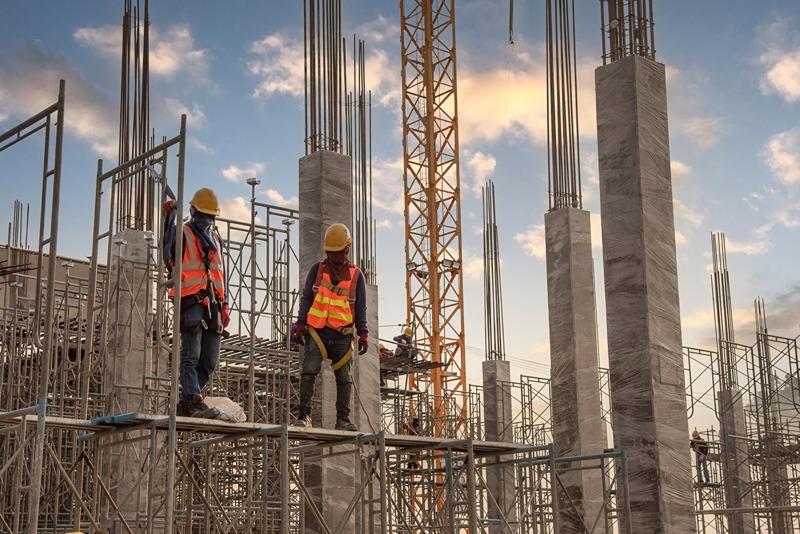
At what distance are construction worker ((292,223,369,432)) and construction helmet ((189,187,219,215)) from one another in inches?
55.7

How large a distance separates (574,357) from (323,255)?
14.9 ft

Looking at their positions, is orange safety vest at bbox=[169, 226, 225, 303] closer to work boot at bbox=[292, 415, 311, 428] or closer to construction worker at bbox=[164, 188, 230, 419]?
construction worker at bbox=[164, 188, 230, 419]

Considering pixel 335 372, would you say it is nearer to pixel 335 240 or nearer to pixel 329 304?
pixel 329 304

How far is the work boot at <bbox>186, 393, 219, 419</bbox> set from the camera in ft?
28.3

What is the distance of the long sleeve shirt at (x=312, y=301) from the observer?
33.1ft

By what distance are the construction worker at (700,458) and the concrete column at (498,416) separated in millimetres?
4453

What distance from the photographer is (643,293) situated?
11859 mm

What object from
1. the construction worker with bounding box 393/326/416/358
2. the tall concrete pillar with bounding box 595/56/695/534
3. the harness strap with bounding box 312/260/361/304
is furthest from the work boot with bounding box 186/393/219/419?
the construction worker with bounding box 393/326/416/358

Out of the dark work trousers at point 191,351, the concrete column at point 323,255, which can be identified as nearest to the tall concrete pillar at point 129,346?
the concrete column at point 323,255

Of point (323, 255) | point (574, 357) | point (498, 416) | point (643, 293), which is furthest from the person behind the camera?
point (498, 416)

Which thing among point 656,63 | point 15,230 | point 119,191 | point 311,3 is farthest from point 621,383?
point 15,230

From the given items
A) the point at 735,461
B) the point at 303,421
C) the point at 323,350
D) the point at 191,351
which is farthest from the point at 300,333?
the point at 735,461

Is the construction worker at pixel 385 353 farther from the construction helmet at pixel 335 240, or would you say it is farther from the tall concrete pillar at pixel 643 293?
the construction helmet at pixel 335 240

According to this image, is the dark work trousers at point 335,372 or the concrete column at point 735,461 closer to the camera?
the dark work trousers at point 335,372
